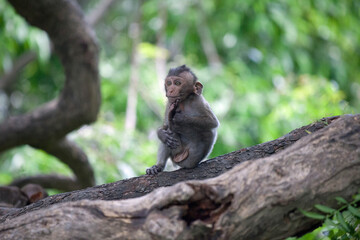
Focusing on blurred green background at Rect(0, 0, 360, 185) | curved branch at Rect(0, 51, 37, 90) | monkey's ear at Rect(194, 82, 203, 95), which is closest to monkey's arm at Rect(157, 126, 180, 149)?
monkey's ear at Rect(194, 82, 203, 95)

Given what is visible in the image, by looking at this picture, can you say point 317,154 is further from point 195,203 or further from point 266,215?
point 195,203

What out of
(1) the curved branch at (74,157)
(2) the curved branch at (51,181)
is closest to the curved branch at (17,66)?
(2) the curved branch at (51,181)

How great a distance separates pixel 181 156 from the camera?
4.45 meters

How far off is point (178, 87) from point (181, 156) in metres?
0.66

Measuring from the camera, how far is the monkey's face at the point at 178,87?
4520mm

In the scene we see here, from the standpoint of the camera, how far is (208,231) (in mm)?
2500

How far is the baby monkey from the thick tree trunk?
5.59 feet

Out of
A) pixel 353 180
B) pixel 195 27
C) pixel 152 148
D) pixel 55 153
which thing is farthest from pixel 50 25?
pixel 195 27

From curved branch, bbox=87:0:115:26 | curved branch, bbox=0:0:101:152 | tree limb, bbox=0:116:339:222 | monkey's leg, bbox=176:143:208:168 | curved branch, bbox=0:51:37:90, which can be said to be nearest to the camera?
tree limb, bbox=0:116:339:222

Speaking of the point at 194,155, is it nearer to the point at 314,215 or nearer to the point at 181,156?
the point at 181,156

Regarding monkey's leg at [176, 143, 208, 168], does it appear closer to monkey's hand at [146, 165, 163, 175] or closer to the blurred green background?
monkey's hand at [146, 165, 163, 175]

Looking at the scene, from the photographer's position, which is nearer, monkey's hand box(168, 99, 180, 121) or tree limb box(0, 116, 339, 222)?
tree limb box(0, 116, 339, 222)

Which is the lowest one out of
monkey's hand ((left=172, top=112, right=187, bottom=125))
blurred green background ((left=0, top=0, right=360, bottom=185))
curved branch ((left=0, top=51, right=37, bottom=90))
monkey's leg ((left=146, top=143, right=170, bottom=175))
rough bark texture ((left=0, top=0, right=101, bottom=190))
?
monkey's leg ((left=146, top=143, right=170, bottom=175))

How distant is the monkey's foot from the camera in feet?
14.3
